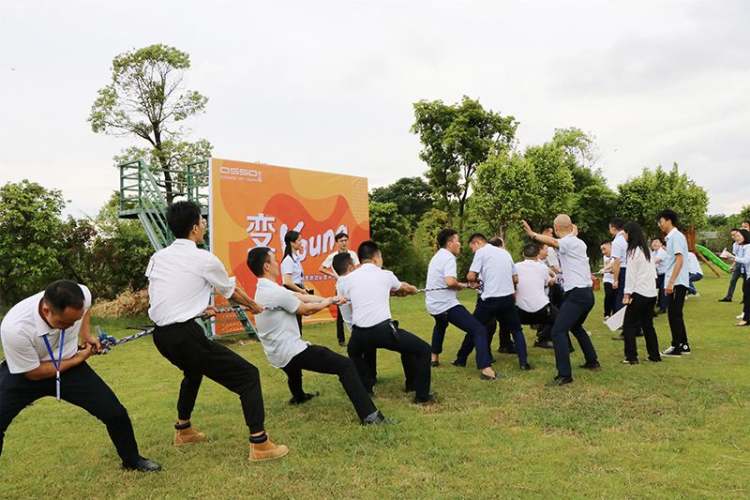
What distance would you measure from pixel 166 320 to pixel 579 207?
3019 centimetres

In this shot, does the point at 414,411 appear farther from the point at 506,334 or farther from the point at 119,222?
the point at 119,222

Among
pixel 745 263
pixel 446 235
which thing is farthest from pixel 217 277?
pixel 745 263

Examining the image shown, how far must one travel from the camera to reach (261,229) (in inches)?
486

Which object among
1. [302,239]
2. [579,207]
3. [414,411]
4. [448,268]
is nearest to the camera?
[414,411]

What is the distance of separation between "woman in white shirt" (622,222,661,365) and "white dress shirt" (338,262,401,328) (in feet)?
11.3

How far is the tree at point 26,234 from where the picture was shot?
44.7 feet

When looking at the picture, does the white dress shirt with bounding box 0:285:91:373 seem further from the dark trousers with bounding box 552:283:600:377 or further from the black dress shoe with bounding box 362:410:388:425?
the dark trousers with bounding box 552:283:600:377

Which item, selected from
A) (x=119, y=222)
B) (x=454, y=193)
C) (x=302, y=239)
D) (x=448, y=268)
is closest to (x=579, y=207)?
(x=454, y=193)

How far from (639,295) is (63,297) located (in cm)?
643

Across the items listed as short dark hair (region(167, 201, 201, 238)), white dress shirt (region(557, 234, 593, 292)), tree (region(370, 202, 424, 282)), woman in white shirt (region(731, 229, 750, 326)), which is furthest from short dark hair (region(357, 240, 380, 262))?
tree (region(370, 202, 424, 282))

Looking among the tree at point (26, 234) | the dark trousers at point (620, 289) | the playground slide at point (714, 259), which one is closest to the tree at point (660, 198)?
the playground slide at point (714, 259)

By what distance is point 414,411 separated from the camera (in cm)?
539

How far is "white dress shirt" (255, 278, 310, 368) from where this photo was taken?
4805 mm

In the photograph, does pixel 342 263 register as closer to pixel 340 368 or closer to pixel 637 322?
pixel 340 368
